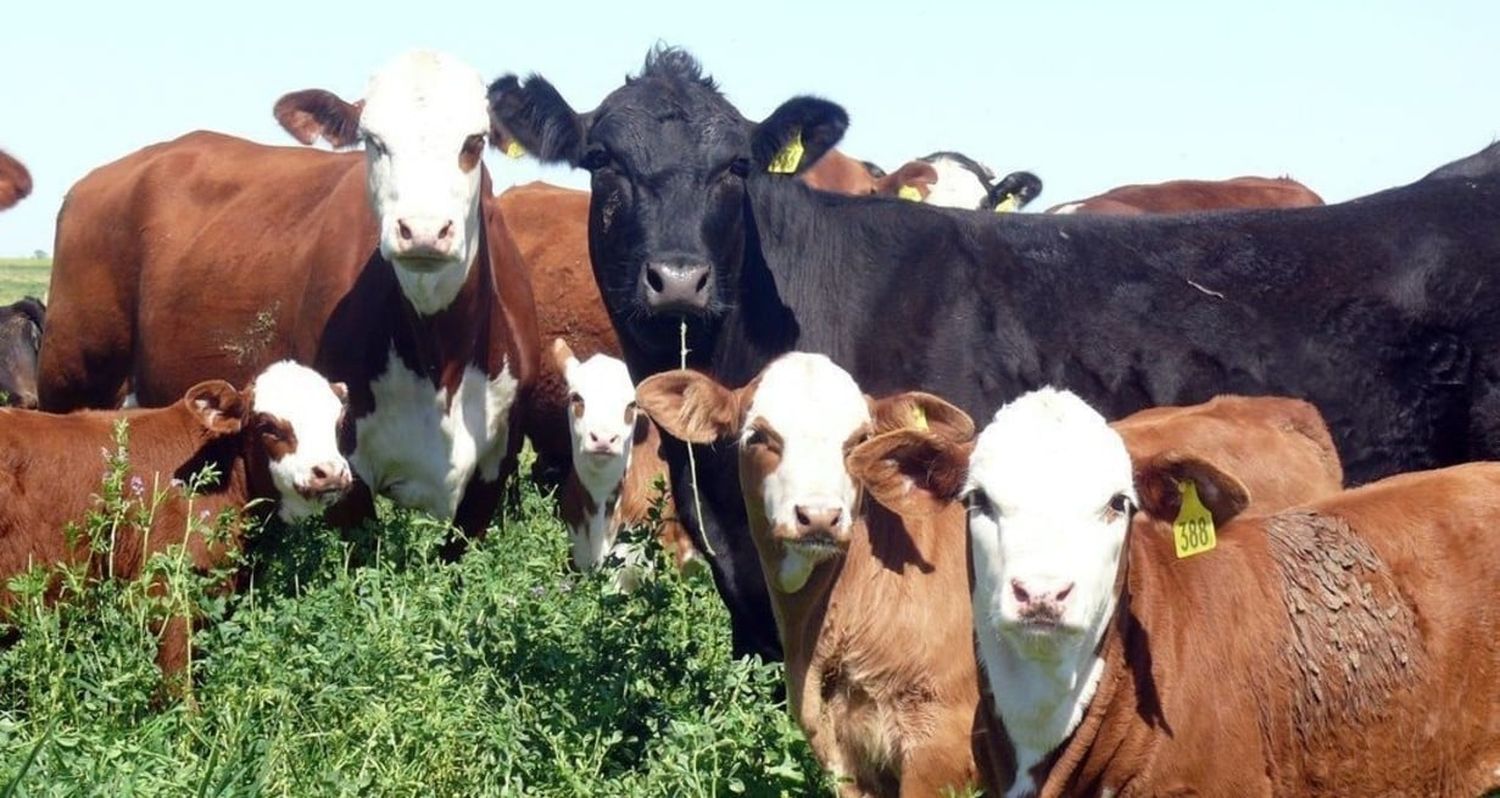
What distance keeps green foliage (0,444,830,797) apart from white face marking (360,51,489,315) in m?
1.20

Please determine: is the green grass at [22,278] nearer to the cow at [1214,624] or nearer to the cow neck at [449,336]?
the cow neck at [449,336]

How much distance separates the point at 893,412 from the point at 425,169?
2.59 meters

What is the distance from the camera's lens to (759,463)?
6.40m

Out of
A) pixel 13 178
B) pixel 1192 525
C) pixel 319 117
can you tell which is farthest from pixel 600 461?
pixel 1192 525

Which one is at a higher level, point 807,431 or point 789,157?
point 789,157

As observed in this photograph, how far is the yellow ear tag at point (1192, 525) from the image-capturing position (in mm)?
5273

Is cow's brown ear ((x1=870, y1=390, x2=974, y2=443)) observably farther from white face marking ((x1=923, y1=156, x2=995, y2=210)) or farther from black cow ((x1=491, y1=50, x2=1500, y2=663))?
white face marking ((x1=923, y1=156, x2=995, y2=210))

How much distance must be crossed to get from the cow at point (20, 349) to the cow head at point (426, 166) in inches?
354

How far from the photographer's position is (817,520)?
5.98 m

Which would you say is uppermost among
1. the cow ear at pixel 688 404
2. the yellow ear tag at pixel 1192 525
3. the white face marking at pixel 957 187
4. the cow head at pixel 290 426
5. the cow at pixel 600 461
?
the yellow ear tag at pixel 1192 525

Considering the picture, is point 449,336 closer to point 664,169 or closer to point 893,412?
point 664,169

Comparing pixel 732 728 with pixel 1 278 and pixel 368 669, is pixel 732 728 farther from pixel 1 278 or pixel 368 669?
pixel 1 278

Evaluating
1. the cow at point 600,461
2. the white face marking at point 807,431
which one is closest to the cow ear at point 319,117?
the cow at point 600,461

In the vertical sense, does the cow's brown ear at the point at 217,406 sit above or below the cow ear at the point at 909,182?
below
